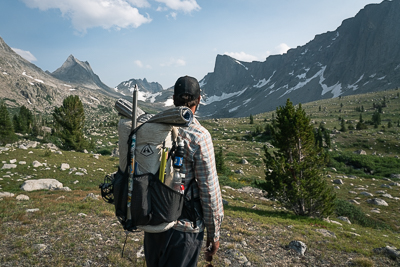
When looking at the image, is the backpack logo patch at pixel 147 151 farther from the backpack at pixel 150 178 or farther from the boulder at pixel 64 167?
the boulder at pixel 64 167

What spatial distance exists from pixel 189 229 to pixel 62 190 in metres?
14.2

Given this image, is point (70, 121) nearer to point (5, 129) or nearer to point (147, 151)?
point (5, 129)

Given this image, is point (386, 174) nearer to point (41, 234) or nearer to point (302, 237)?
point (302, 237)

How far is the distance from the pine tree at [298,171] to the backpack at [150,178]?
9281 mm

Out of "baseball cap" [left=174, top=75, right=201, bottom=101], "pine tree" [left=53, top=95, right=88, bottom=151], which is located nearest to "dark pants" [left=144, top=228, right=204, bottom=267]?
"baseball cap" [left=174, top=75, right=201, bottom=101]

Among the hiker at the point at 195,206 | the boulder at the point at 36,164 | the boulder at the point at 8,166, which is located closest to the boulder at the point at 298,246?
the hiker at the point at 195,206

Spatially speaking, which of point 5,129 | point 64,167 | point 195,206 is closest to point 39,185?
point 64,167

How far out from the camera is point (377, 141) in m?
41.5

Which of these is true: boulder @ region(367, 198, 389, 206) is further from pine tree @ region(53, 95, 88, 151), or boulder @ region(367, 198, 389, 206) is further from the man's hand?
pine tree @ region(53, 95, 88, 151)

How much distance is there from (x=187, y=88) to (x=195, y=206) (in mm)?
1474

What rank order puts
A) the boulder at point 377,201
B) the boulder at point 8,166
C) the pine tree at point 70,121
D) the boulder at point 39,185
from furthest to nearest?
the pine tree at point 70,121 < the boulder at point 8,166 < the boulder at point 377,201 < the boulder at point 39,185

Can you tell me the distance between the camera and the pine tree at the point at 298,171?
11.0 meters

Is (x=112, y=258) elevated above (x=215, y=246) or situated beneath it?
situated beneath

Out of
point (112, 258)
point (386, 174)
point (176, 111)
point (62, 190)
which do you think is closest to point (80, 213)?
point (112, 258)
